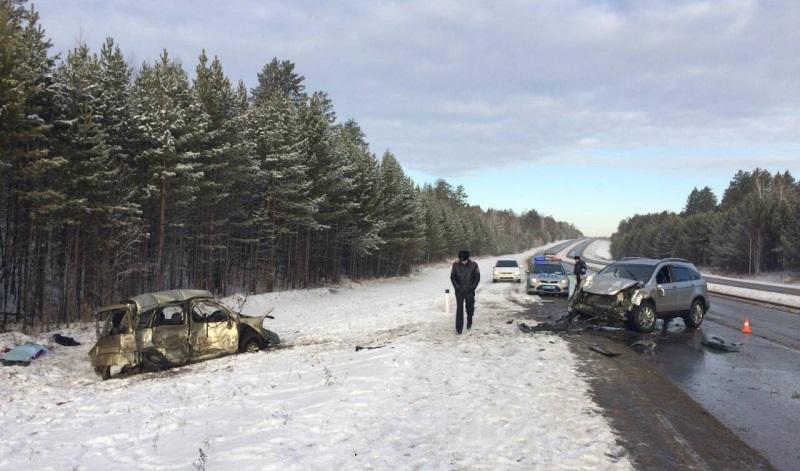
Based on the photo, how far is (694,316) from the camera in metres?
14.4

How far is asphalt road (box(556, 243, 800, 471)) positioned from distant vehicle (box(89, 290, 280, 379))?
31.2 feet

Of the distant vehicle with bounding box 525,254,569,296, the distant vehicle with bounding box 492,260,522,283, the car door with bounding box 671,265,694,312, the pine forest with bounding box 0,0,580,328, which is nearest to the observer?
the car door with bounding box 671,265,694,312

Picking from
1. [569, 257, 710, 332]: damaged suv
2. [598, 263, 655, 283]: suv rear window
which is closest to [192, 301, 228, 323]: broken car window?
[569, 257, 710, 332]: damaged suv

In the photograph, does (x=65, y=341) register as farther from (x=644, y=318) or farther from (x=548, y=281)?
(x=548, y=281)

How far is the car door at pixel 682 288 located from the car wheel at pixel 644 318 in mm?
1166

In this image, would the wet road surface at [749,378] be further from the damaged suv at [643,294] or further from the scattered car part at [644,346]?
the damaged suv at [643,294]

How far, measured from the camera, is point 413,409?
657cm

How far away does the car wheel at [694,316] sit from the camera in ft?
47.1

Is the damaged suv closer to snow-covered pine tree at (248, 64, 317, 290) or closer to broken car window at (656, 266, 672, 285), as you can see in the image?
broken car window at (656, 266, 672, 285)

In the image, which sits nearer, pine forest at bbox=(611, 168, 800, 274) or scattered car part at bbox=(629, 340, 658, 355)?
scattered car part at bbox=(629, 340, 658, 355)

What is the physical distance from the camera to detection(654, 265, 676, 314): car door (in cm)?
1347

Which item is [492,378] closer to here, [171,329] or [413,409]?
[413,409]

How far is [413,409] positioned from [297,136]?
23.3m

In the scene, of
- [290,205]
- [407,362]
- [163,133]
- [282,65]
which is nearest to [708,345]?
[407,362]
